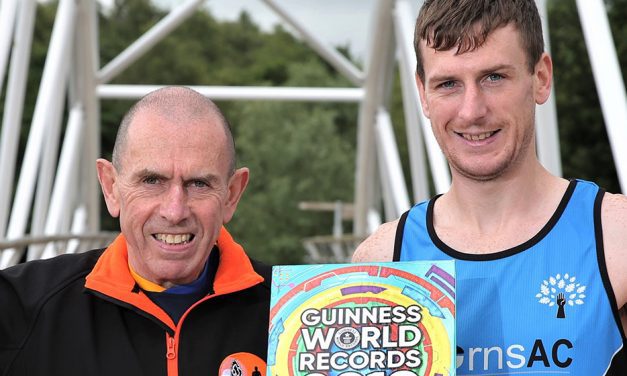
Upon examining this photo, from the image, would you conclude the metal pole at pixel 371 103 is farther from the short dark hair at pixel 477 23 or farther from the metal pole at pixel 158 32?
the short dark hair at pixel 477 23

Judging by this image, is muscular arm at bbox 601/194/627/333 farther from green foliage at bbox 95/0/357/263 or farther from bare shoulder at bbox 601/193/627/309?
green foliage at bbox 95/0/357/263

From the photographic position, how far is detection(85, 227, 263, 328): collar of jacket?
3.64 metres

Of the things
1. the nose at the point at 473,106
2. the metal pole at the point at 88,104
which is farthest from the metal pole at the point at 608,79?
the metal pole at the point at 88,104

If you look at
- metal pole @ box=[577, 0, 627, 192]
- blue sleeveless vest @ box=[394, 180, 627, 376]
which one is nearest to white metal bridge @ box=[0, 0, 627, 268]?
metal pole @ box=[577, 0, 627, 192]

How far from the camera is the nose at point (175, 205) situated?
3555 mm

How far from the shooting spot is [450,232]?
369 centimetres

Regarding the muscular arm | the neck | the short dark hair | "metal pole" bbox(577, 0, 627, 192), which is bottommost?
the muscular arm

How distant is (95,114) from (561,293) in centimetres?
1564

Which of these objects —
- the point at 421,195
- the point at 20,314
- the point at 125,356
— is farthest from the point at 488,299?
the point at 421,195

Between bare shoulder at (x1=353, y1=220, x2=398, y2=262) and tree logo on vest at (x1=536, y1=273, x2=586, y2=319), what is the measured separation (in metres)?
0.49

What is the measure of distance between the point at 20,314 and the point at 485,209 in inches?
55.4

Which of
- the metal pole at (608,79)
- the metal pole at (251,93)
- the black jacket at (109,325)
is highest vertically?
the metal pole at (251,93)

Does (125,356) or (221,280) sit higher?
(221,280)

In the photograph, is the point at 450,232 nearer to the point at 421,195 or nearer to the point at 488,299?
the point at 488,299
